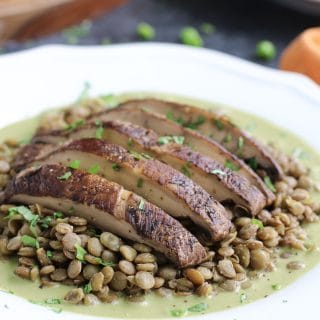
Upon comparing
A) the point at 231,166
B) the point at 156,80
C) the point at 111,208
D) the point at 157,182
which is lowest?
the point at 111,208

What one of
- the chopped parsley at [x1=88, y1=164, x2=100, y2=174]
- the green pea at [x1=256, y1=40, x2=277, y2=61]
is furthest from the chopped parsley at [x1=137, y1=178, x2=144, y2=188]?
the green pea at [x1=256, y1=40, x2=277, y2=61]

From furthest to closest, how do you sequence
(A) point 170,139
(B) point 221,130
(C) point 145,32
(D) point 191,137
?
(C) point 145,32 → (B) point 221,130 → (D) point 191,137 → (A) point 170,139

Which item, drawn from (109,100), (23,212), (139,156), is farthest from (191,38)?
(23,212)

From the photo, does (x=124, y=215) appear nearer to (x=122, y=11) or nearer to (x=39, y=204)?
(x=39, y=204)

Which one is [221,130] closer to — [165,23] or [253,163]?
[253,163]

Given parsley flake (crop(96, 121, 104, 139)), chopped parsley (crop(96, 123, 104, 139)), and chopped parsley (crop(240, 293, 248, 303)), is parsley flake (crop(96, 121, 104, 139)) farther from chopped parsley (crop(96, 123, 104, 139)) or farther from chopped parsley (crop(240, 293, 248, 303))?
chopped parsley (crop(240, 293, 248, 303))

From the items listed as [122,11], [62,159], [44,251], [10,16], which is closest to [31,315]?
[44,251]
